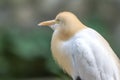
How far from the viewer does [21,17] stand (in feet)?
8.30

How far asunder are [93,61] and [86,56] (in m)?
0.02

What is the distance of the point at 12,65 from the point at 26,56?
9 centimetres

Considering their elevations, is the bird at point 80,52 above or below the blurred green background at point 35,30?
above

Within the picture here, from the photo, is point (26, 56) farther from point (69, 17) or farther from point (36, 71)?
point (69, 17)

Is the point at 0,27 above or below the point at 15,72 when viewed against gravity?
above

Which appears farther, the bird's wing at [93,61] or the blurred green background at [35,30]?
the blurred green background at [35,30]

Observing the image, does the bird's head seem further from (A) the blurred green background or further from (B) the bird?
(A) the blurred green background

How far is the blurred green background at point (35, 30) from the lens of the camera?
2.23 m

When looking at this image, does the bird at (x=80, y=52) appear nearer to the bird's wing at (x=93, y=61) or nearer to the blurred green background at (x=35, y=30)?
the bird's wing at (x=93, y=61)

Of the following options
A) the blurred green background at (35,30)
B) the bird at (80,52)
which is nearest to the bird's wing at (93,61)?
the bird at (80,52)

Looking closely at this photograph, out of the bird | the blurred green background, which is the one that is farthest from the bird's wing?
the blurred green background

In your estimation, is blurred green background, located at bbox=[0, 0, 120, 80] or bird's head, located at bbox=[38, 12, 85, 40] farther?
blurred green background, located at bbox=[0, 0, 120, 80]

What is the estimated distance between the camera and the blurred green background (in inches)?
87.9

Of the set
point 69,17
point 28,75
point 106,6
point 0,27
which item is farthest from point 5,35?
point 69,17
